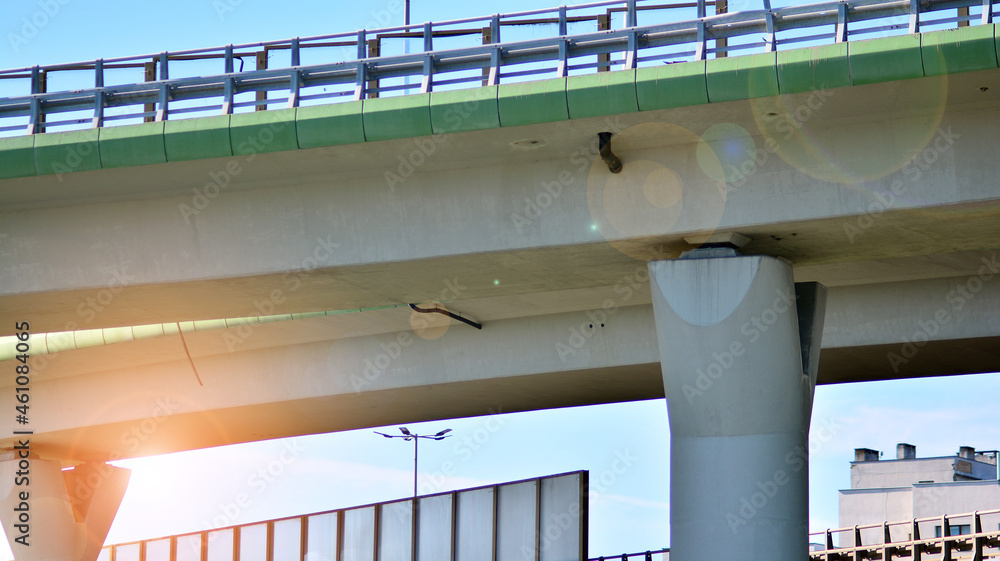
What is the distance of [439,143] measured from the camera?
1627 centimetres

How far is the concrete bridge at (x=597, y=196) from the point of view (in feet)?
49.0

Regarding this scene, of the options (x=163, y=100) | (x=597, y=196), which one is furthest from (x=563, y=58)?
(x=163, y=100)

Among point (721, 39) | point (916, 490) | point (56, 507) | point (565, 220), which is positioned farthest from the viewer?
point (916, 490)

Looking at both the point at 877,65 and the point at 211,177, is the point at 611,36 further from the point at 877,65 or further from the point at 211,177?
the point at 211,177

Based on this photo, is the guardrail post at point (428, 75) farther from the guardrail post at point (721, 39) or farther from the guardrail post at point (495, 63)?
the guardrail post at point (721, 39)

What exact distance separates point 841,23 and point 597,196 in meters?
4.15

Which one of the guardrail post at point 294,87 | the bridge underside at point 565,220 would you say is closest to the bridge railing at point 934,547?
the bridge underside at point 565,220

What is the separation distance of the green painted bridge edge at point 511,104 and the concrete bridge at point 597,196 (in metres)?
0.03

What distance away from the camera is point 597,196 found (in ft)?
54.0

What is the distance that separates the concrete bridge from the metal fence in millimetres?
5508

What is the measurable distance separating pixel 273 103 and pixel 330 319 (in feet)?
31.0

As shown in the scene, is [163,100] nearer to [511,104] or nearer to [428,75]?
[428,75]

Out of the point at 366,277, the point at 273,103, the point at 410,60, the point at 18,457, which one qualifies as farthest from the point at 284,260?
the point at 18,457

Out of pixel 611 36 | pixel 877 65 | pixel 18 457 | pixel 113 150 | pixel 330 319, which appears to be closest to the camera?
pixel 877 65
